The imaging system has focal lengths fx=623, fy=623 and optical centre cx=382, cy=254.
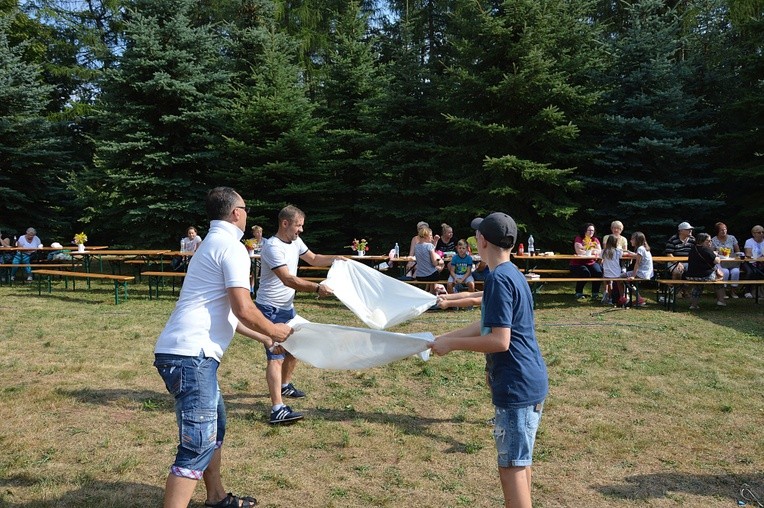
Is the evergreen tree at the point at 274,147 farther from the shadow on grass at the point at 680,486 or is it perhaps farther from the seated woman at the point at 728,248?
the shadow on grass at the point at 680,486

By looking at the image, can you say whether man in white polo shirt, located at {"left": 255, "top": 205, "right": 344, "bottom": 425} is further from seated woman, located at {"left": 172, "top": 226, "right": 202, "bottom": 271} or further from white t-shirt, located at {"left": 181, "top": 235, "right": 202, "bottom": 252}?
white t-shirt, located at {"left": 181, "top": 235, "right": 202, "bottom": 252}

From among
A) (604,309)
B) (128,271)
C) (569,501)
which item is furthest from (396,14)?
(569,501)

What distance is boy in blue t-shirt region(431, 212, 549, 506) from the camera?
2.99 metres

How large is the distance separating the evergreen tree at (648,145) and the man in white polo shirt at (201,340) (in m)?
14.4

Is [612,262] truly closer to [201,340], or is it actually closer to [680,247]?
[680,247]

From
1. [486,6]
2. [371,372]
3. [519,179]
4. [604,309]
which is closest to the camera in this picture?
[371,372]

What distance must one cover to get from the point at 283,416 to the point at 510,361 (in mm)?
2883

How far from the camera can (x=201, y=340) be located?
326 cm

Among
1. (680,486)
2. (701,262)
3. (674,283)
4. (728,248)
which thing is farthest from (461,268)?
(680,486)

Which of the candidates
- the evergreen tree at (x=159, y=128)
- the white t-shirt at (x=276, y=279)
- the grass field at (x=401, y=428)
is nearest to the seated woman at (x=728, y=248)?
the grass field at (x=401, y=428)

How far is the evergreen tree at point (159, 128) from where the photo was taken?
63.3ft

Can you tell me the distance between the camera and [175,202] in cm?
1917

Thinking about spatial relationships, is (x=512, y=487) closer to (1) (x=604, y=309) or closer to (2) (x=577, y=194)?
(1) (x=604, y=309)

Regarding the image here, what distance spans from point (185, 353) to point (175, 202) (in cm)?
1696
